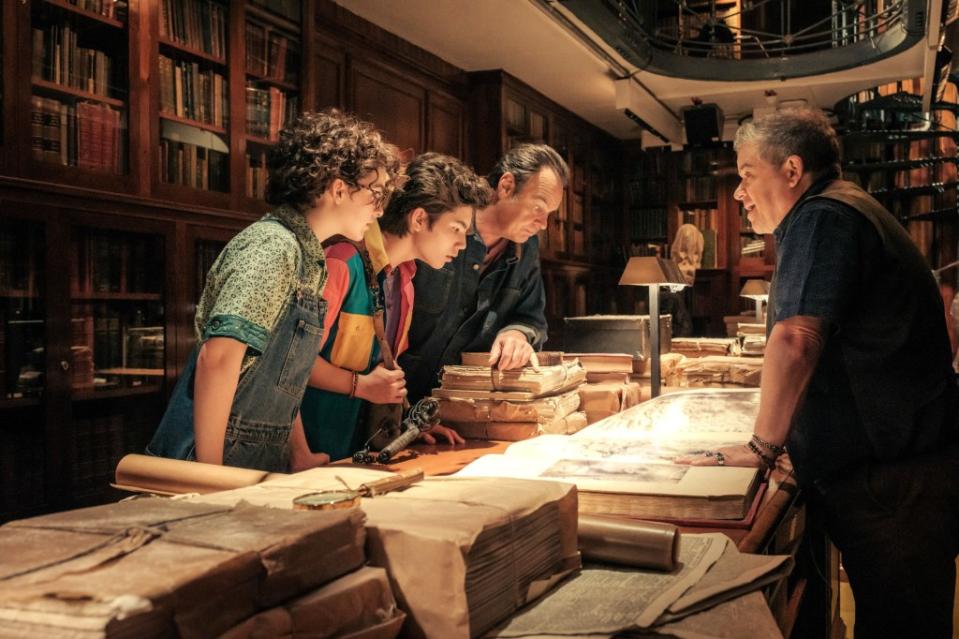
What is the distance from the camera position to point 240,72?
396 centimetres

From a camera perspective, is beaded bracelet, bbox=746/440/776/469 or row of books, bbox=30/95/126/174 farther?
row of books, bbox=30/95/126/174

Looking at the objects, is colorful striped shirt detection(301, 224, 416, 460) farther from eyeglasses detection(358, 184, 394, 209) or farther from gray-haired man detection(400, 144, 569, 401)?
gray-haired man detection(400, 144, 569, 401)

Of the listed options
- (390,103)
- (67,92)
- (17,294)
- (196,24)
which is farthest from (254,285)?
(390,103)

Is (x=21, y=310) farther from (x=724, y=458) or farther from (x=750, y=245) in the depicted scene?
(x=750, y=245)

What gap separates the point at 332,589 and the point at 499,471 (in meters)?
0.74

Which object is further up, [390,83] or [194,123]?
[390,83]

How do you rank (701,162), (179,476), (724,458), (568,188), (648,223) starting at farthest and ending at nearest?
(648,223) → (701,162) → (568,188) → (724,458) → (179,476)

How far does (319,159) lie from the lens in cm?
163

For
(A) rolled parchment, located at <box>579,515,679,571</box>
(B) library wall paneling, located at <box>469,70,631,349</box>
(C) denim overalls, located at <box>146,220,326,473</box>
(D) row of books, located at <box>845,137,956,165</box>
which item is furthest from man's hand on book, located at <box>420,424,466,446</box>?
(D) row of books, located at <box>845,137,956,165</box>

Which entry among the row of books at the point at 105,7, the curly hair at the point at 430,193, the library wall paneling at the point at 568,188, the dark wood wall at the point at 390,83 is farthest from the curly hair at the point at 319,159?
the library wall paneling at the point at 568,188

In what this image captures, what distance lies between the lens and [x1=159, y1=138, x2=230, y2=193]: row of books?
3616mm

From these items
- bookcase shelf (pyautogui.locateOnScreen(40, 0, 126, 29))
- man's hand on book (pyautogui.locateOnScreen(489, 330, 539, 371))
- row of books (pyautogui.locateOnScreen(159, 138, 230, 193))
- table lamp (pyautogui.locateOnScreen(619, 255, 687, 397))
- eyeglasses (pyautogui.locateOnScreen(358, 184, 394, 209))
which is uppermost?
A: bookcase shelf (pyautogui.locateOnScreen(40, 0, 126, 29))

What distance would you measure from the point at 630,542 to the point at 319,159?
1032 millimetres

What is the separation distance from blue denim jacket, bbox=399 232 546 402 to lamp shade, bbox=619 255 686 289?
69 cm
